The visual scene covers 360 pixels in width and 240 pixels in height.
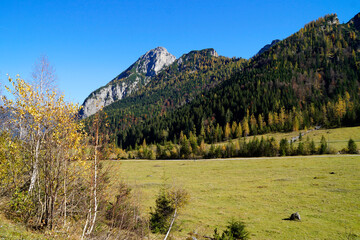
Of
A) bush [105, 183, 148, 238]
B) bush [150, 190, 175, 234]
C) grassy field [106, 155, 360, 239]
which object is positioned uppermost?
bush [105, 183, 148, 238]

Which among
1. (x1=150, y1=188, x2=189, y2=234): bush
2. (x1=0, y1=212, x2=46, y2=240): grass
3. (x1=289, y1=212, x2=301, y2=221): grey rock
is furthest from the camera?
(x1=289, y1=212, x2=301, y2=221): grey rock

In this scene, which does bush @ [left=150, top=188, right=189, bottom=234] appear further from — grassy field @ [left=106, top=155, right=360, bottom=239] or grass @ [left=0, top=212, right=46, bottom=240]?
grass @ [left=0, top=212, right=46, bottom=240]

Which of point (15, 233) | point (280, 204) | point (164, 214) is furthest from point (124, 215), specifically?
point (280, 204)

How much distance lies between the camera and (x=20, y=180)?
12602mm

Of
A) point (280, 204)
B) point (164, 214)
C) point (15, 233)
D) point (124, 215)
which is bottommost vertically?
point (280, 204)

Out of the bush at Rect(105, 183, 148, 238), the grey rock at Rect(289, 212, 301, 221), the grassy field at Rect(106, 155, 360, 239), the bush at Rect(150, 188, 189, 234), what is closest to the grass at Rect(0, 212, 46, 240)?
the bush at Rect(105, 183, 148, 238)

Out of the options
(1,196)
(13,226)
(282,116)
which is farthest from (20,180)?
(282,116)

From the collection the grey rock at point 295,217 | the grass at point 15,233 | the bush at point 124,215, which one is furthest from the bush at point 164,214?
the grass at point 15,233

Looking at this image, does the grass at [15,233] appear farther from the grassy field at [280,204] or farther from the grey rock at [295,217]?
the grey rock at [295,217]

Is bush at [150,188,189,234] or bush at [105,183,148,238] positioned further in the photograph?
bush at [150,188,189,234]

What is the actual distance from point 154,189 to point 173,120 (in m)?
158

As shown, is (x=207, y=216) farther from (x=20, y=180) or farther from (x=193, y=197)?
(x=20, y=180)

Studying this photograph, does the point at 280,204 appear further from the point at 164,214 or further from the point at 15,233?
the point at 15,233

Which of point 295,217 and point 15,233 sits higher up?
point 15,233
